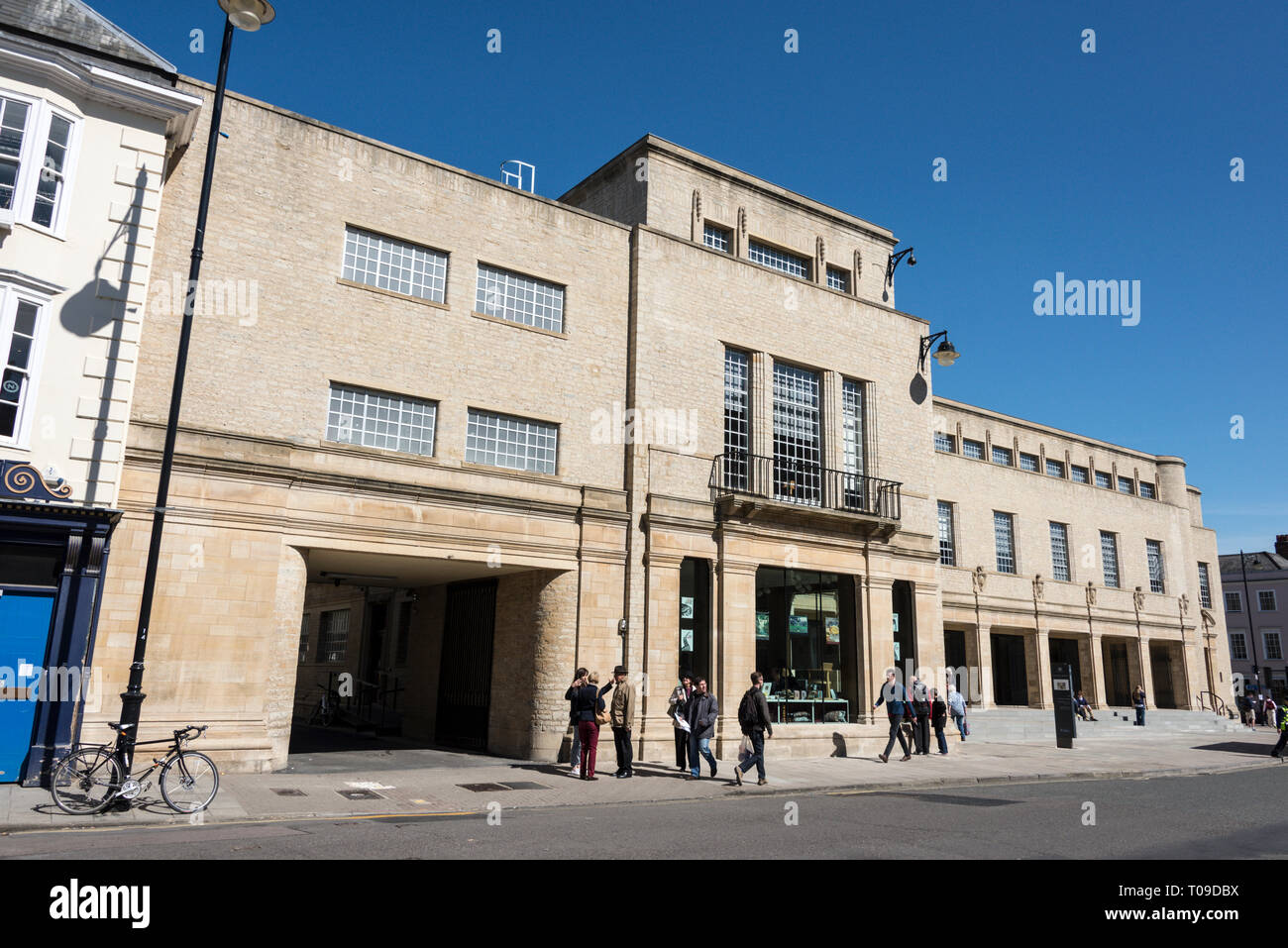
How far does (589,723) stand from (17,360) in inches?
414

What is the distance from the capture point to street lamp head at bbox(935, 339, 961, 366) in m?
22.9

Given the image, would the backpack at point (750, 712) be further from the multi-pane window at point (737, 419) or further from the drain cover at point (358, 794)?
the multi-pane window at point (737, 419)

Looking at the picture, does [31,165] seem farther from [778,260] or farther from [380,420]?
[778,260]

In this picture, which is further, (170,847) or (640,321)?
(640,321)

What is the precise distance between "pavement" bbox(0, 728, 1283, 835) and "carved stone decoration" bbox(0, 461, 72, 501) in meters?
3.96

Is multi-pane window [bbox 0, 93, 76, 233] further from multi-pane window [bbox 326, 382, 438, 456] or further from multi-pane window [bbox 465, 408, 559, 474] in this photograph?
multi-pane window [bbox 465, 408, 559, 474]

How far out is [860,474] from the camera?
23.5 meters

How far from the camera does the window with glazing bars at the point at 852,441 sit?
2334 centimetres

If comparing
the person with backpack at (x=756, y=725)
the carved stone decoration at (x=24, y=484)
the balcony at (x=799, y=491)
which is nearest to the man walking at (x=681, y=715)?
the person with backpack at (x=756, y=725)

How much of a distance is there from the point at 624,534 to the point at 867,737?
8320 millimetres

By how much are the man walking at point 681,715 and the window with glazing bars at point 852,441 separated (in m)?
7.72

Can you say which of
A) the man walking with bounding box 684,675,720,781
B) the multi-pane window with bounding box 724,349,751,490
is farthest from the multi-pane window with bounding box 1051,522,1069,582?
the man walking with bounding box 684,675,720,781
